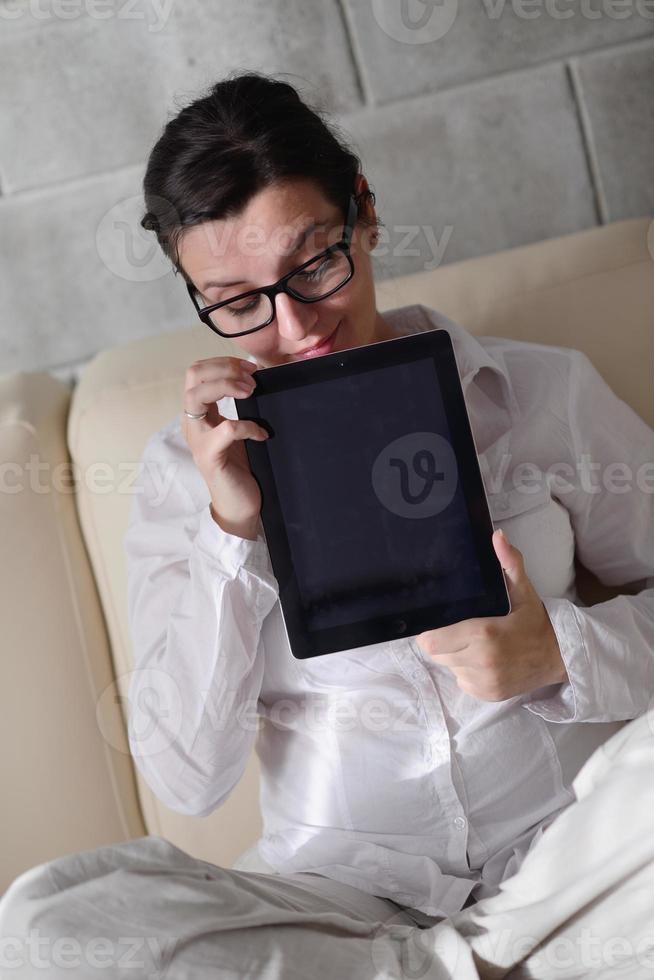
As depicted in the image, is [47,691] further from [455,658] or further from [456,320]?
[456,320]

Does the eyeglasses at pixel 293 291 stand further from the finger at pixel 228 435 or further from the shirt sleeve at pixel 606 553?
the shirt sleeve at pixel 606 553

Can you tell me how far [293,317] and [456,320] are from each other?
384mm

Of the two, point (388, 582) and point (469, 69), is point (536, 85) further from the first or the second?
point (388, 582)

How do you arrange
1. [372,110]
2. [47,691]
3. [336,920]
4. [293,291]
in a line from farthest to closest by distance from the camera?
[372,110]
[47,691]
[293,291]
[336,920]

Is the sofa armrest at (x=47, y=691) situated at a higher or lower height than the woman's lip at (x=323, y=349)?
lower

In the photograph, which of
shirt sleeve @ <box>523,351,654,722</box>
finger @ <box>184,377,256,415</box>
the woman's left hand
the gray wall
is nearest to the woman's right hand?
finger @ <box>184,377,256,415</box>

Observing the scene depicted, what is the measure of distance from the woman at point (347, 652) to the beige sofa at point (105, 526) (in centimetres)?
15

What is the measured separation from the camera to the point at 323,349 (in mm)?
948

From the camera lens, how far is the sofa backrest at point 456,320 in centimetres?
119

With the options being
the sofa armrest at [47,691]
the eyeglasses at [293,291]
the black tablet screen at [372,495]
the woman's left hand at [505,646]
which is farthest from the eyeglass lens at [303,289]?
the sofa armrest at [47,691]

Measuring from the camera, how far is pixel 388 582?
2.87ft

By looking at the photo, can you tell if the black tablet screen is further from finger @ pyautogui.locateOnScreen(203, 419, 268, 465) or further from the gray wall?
the gray wall

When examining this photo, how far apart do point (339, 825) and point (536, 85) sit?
1022 millimetres

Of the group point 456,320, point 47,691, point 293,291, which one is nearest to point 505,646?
point 293,291
